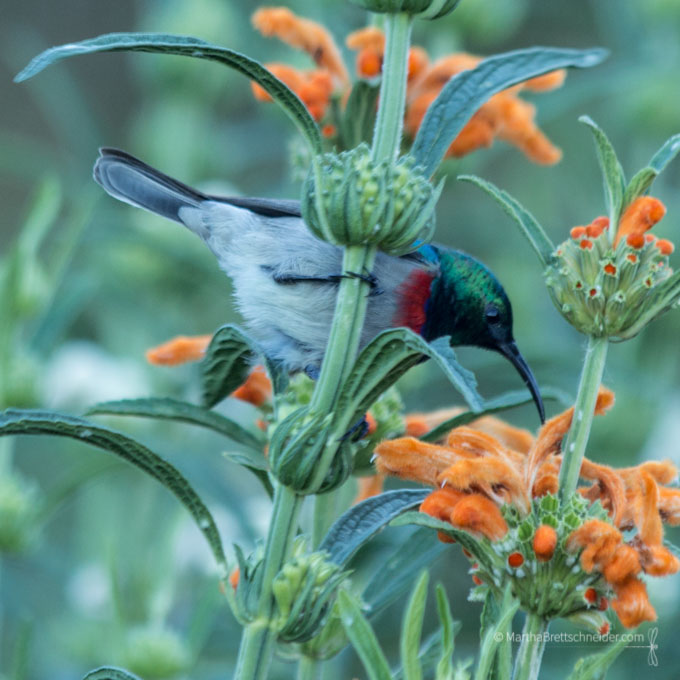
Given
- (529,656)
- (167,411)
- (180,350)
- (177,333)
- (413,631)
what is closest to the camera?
(413,631)

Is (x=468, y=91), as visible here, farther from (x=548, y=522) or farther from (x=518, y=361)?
(x=518, y=361)

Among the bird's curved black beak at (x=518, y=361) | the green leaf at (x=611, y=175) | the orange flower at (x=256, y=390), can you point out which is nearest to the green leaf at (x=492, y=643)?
the green leaf at (x=611, y=175)

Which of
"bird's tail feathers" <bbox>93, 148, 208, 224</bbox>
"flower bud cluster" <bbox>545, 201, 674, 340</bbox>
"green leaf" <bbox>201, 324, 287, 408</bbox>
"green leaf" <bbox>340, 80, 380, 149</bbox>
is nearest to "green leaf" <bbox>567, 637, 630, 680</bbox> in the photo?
"flower bud cluster" <bbox>545, 201, 674, 340</bbox>

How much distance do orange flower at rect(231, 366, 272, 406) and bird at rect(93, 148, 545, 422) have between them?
0.44ft

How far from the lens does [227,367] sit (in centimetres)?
145

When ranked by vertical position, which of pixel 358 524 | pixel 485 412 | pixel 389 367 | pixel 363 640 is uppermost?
pixel 485 412

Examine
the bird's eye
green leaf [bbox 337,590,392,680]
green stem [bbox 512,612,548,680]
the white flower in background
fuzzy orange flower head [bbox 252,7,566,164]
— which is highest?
fuzzy orange flower head [bbox 252,7,566,164]

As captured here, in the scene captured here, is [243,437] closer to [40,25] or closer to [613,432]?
[613,432]

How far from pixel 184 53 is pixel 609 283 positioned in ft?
1.68

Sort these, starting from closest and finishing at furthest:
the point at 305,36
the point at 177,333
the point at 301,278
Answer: the point at 305,36 < the point at 301,278 < the point at 177,333

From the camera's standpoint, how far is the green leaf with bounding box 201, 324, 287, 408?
1364 millimetres

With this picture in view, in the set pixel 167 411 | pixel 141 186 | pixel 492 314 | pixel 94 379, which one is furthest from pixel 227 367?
pixel 94 379

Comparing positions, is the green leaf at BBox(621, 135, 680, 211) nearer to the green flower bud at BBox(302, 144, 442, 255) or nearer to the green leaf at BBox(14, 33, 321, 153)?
the green flower bud at BBox(302, 144, 442, 255)

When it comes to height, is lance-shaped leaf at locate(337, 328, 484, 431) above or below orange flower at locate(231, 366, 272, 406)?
below
